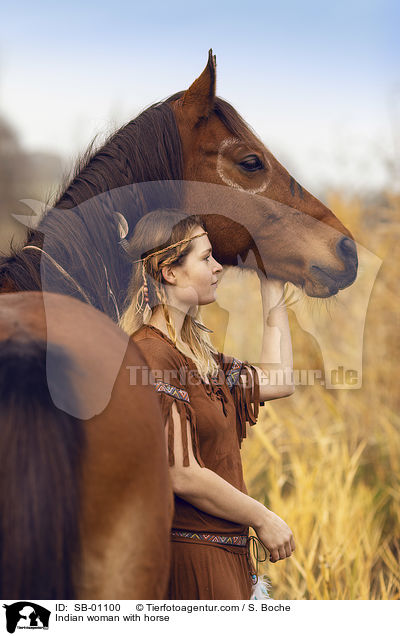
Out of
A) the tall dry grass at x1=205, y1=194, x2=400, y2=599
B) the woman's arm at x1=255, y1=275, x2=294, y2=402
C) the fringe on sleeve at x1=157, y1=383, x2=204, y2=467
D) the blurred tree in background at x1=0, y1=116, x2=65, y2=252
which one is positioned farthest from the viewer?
the blurred tree in background at x1=0, y1=116, x2=65, y2=252

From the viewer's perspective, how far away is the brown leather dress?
1249mm

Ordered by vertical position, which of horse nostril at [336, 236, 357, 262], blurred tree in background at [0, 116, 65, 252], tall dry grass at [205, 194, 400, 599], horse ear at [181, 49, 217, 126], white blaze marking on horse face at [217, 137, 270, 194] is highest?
blurred tree in background at [0, 116, 65, 252]

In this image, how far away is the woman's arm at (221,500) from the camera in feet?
3.98

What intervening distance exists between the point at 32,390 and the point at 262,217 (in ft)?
3.23

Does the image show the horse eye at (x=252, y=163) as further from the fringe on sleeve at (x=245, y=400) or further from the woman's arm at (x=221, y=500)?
the woman's arm at (x=221, y=500)

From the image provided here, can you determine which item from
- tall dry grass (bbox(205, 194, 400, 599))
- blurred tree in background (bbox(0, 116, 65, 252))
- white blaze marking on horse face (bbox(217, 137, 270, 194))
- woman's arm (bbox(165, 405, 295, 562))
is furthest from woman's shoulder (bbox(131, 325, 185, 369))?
blurred tree in background (bbox(0, 116, 65, 252))

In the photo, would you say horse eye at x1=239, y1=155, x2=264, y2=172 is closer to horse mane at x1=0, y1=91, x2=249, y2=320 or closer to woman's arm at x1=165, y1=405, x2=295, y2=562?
horse mane at x1=0, y1=91, x2=249, y2=320

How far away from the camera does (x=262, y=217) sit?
5.49 feet

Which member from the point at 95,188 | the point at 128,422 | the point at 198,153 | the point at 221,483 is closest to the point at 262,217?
the point at 198,153

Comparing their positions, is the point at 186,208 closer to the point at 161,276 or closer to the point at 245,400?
the point at 161,276

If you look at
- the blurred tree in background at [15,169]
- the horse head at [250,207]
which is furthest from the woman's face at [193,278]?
the blurred tree in background at [15,169]

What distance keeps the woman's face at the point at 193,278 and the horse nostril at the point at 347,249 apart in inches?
16.0

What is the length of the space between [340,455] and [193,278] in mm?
2472
